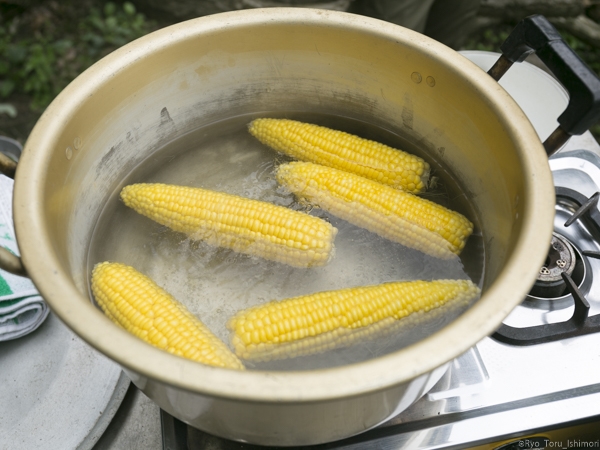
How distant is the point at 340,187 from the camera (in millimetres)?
1283

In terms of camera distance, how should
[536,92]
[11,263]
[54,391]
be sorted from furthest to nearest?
[536,92] < [54,391] < [11,263]

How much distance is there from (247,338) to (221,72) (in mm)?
696

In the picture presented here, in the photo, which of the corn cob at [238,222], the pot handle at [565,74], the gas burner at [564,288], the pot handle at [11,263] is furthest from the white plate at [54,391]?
the pot handle at [565,74]

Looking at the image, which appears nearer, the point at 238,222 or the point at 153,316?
the point at 153,316

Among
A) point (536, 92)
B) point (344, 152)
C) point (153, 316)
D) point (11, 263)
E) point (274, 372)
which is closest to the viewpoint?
point (274, 372)

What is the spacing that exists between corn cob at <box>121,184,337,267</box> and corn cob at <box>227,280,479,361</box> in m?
0.15

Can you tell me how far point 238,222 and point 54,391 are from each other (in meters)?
0.63

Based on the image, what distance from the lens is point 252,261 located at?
4.04 ft

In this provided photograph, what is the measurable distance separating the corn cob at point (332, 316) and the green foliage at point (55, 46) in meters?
2.47

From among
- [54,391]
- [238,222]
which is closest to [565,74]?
[238,222]

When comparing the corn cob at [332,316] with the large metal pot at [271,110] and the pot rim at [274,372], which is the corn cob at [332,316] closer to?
the large metal pot at [271,110]

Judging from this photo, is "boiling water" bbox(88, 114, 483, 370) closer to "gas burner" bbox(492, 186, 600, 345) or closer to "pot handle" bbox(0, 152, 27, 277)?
"gas burner" bbox(492, 186, 600, 345)

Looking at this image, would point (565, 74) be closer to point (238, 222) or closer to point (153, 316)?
point (238, 222)

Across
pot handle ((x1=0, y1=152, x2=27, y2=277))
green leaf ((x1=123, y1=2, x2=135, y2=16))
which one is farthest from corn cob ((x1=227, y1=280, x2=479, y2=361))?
green leaf ((x1=123, y1=2, x2=135, y2=16))
